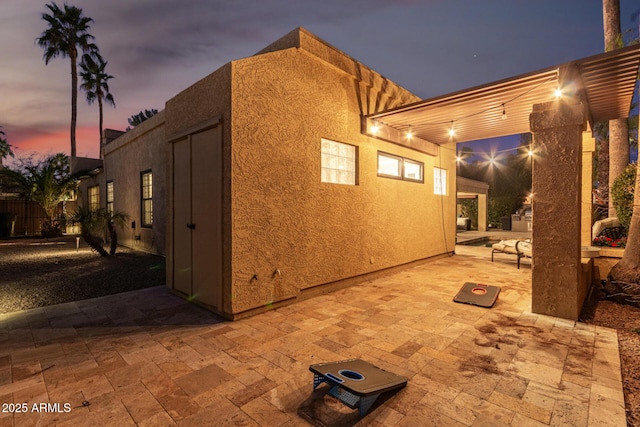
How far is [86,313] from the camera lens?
4254mm

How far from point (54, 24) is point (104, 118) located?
8.91 metres

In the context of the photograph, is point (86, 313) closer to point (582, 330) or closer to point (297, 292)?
point (297, 292)

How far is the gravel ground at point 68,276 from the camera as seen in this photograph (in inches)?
199

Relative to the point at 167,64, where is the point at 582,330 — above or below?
below

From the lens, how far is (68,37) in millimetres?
20625

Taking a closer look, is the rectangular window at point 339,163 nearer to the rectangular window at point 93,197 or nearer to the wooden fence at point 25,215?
the rectangular window at point 93,197

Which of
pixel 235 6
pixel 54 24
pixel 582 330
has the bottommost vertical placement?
pixel 582 330

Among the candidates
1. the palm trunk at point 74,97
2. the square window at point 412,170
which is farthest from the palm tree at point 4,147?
the square window at point 412,170

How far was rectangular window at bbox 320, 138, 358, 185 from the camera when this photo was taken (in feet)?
17.9

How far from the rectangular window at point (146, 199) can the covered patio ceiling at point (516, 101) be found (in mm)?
7609

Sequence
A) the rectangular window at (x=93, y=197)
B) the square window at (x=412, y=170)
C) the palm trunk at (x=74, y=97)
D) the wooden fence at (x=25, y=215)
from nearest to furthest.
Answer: the square window at (x=412, y=170)
the rectangular window at (x=93, y=197)
the wooden fence at (x=25, y=215)
the palm trunk at (x=74, y=97)

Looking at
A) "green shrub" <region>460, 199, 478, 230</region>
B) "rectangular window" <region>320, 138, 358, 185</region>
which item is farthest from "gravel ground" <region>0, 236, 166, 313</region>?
"green shrub" <region>460, 199, 478, 230</region>

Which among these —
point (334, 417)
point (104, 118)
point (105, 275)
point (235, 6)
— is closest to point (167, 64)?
point (235, 6)

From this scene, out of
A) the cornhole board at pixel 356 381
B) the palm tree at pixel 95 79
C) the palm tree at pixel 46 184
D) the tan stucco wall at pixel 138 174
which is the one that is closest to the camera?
the cornhole board at pixel 356 381
